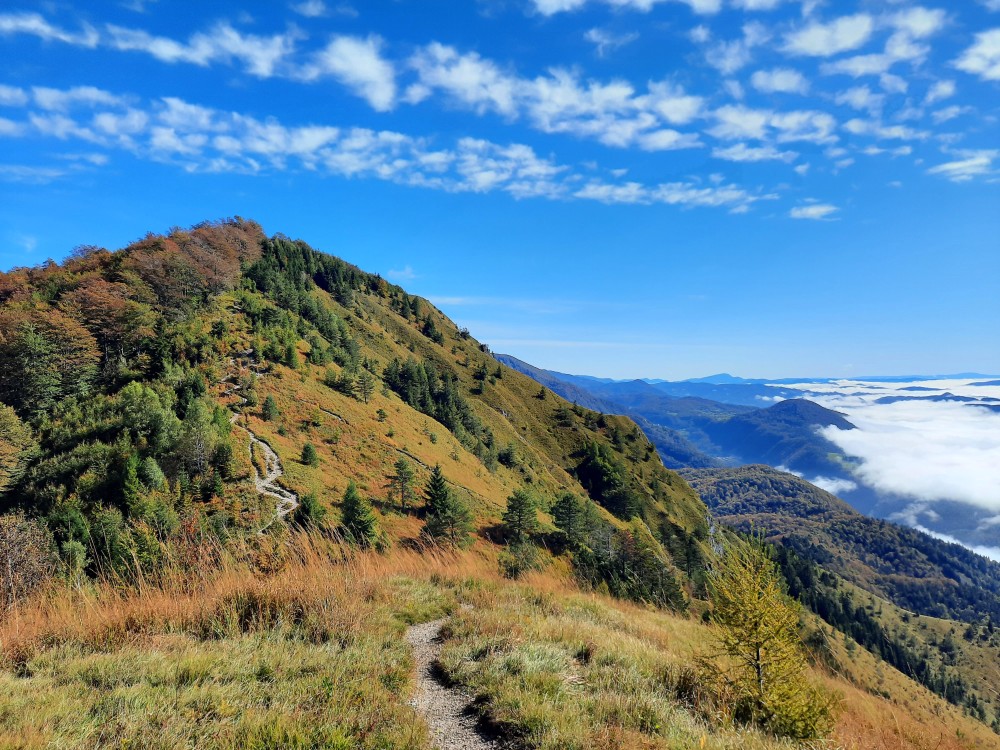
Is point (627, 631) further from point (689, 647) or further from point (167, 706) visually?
point (167, 706)

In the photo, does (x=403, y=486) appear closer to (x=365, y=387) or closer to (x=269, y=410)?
(x=269, y=410)

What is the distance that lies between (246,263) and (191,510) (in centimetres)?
7801

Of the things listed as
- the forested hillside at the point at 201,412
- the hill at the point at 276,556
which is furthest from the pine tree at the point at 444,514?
the forested hillside at the point at 201,412

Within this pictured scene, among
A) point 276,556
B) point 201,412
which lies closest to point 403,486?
point 201,412

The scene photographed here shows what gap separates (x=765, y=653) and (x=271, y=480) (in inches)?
1461

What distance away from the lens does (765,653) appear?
610cm

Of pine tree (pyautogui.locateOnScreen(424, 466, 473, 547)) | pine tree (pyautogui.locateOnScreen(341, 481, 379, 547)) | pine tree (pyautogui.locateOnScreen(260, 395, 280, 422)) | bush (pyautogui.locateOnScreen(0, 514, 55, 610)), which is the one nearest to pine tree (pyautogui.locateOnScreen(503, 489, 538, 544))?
pine tree (pyautogui.locateOnScreen(424, 466, 473, 547))

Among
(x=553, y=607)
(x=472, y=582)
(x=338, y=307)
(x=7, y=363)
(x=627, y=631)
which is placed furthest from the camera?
(x=338, y=307)

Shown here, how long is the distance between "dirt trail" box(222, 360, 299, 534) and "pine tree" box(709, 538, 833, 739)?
91.0 ft

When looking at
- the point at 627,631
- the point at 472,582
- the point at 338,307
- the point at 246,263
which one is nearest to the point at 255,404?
the point at 472,582

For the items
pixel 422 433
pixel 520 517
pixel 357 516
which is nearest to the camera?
pixel 357 516

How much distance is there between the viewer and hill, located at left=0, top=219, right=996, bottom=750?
Answer: 471cm

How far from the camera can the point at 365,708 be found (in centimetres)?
461

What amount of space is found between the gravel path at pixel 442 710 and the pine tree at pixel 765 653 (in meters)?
3.48
